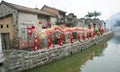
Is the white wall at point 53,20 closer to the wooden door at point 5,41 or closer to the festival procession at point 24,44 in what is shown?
the festival procession at point 24,44

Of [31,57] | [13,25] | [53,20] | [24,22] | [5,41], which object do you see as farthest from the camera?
[53,20]

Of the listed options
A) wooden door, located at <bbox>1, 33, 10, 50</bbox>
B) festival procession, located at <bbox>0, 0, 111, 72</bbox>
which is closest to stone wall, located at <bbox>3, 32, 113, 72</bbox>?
festival procession, located at <bbox>0, 0, 111, 72</bbox>

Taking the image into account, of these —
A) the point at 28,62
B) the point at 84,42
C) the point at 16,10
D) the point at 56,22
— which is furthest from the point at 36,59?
the point at 56,22

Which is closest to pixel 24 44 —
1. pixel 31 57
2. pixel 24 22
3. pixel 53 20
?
pixel 24 22

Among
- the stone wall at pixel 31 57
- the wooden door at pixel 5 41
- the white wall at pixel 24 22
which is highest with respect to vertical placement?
the white wall at pixel 24 22

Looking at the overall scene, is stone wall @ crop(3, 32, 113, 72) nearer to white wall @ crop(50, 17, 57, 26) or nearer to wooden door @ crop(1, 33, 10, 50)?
wooden door @ crop(1, 33, 10, 50)

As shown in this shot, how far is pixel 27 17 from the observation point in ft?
80.1

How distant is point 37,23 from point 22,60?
1169cm

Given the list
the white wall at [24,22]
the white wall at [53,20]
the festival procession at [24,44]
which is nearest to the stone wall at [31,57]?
the festival procession at [24,44]

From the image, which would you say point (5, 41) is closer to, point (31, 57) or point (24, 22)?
point (24, 22)

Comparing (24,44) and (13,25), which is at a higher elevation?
(13,25)

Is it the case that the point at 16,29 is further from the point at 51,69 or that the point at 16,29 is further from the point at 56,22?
the point at 56,22

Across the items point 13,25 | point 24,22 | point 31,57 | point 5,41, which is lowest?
point 31,57

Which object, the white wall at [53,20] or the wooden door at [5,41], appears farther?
the white wall at [53,20]
